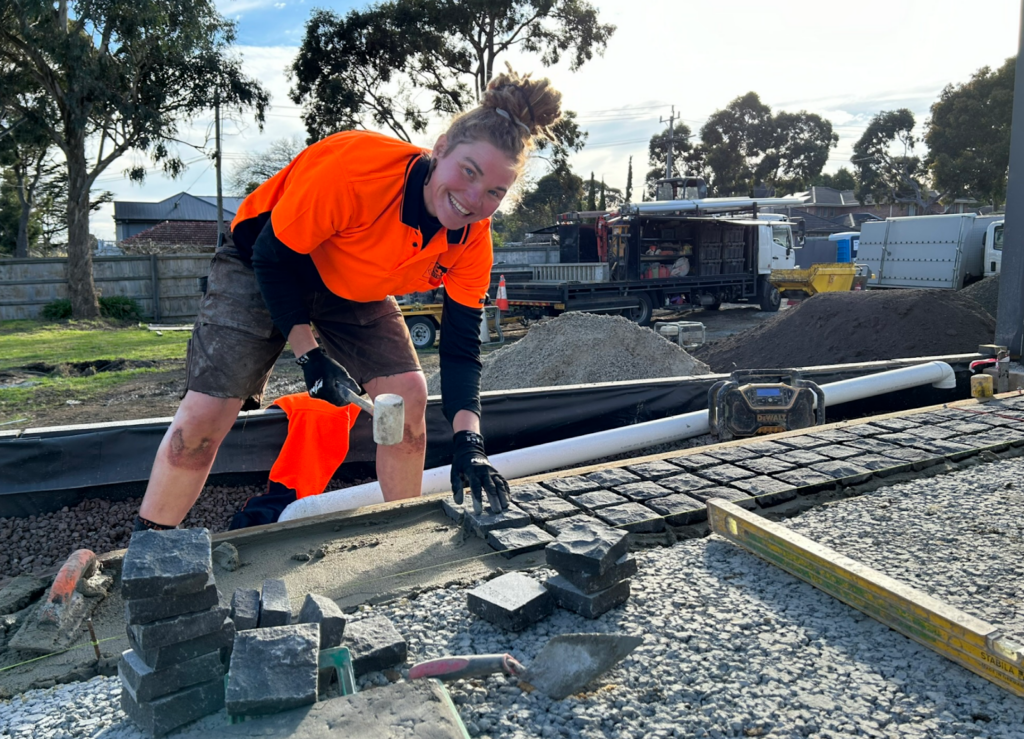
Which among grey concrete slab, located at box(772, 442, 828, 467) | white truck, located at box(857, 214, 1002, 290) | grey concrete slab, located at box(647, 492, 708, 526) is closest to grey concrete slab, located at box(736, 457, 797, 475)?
grey concrete slab, located at box(772, 442, 828, 467)

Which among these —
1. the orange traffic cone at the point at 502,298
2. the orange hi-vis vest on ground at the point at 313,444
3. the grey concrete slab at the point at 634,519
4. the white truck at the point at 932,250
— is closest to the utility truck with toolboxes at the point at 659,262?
the orange traffic cone at the point at 502,298

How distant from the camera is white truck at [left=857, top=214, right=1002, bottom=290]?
14328 mm

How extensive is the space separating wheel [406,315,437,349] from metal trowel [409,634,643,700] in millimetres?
10090

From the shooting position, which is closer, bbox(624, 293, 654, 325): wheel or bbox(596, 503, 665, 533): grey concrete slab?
bbox(596, 503, 665, 533): grey concrete slab

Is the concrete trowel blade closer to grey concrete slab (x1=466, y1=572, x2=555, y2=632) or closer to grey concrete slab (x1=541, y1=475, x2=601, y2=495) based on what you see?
grey concrete slab (x1=466, y1=572, x2=555, y2=632)

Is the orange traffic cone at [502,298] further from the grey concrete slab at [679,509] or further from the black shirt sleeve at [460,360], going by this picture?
the grey concrete slab at [679,509]

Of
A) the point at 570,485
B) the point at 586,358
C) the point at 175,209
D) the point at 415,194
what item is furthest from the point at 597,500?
the point at 175,209

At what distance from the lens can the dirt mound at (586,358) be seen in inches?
286

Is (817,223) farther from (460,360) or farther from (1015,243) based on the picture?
(460,360)

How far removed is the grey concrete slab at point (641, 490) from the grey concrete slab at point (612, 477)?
1.9 inches

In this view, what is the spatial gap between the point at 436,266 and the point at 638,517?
4.29ft

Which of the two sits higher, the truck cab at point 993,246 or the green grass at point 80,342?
the truck cab at point 993,246

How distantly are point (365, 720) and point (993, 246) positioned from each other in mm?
15814

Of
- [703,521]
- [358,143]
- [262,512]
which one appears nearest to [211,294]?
[358,143]
